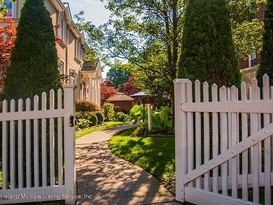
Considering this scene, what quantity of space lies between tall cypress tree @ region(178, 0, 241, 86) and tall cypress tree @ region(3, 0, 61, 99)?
2.49 m

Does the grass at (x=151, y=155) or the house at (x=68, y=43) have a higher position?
the house at (x=68, y=43)

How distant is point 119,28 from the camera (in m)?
11.1

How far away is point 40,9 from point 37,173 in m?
2.86

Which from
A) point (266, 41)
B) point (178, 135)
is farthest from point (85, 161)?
point (266, 41)

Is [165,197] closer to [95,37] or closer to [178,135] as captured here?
[178,135]

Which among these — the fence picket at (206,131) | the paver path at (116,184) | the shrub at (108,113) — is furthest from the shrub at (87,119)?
the fence picket at (206,131)

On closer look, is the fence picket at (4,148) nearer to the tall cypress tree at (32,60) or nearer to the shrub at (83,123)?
the tall cypress tree at (32,60)

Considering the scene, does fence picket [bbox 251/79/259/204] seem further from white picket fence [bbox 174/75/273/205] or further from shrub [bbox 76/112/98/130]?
shrub [bbox 76/112/98/130]

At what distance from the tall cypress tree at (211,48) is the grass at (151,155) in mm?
1919

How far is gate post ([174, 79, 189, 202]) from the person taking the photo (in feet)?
13.5

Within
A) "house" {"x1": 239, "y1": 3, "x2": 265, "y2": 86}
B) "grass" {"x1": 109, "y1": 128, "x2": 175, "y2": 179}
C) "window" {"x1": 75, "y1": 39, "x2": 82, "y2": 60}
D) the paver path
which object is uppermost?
"window" {"x1": 75, "y1": 39, "x2": 82, "y2": 60}

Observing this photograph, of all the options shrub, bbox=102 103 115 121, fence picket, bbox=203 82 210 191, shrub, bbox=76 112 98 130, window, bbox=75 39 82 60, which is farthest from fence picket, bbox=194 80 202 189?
shrub, bbox=102 103 115 121

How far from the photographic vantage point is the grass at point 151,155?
5.87 m

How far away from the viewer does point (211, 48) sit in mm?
5457
